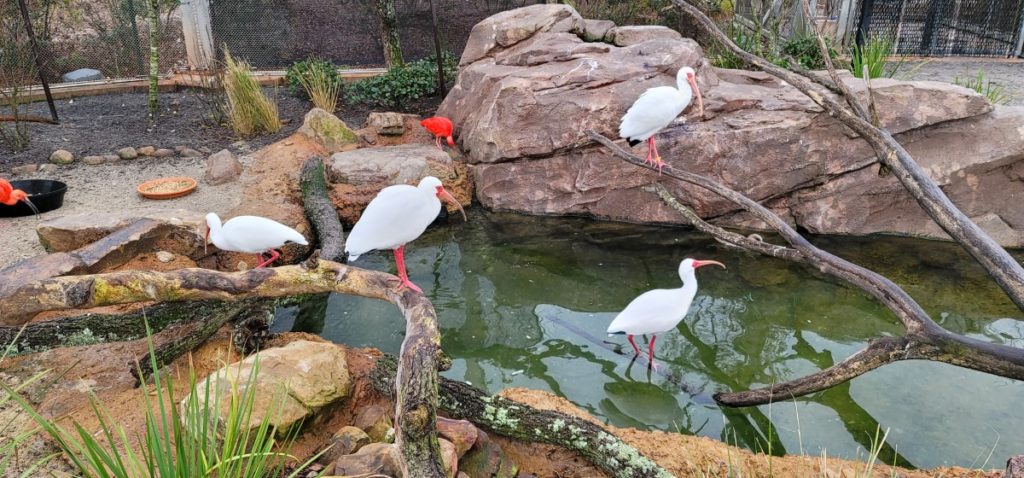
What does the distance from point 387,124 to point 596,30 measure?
2504 mm

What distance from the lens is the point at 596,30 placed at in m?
7.21

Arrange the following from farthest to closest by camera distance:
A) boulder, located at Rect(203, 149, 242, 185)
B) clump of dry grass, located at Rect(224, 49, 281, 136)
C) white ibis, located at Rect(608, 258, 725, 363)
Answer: clump of dry grass, located at Rect(224, 49, 281, 136) → boulder, located at Rect(203, 149, 242, 185) → white ibis, located at Rect(608, 258, 725, 363)

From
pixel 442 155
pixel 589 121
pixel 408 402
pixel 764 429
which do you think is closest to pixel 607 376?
pixel 764 429

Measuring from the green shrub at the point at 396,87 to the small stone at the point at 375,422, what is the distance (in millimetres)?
6044

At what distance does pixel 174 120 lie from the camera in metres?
7.89

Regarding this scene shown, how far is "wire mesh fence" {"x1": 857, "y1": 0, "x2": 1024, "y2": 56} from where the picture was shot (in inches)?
408

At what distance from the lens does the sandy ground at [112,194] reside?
4773mm

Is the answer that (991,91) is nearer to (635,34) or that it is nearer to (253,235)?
(635,34)

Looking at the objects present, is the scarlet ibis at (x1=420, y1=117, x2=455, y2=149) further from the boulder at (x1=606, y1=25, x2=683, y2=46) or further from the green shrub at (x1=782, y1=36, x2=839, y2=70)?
the green shrub at (x1=782, y1=36, x2=839, y2=70)

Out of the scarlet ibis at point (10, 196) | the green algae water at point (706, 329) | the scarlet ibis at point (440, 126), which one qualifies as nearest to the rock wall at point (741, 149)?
the green algae water at point (706, 329)

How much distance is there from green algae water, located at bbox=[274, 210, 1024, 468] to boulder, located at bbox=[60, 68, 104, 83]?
647cm

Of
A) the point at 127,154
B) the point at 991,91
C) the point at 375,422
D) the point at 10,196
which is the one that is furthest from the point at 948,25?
the point at 10,196

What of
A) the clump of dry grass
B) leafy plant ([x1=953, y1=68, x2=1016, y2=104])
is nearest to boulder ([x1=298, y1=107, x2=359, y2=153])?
the clump of dry grass

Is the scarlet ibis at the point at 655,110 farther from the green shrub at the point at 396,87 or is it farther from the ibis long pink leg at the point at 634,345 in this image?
the green shrub at the point at 396,87
